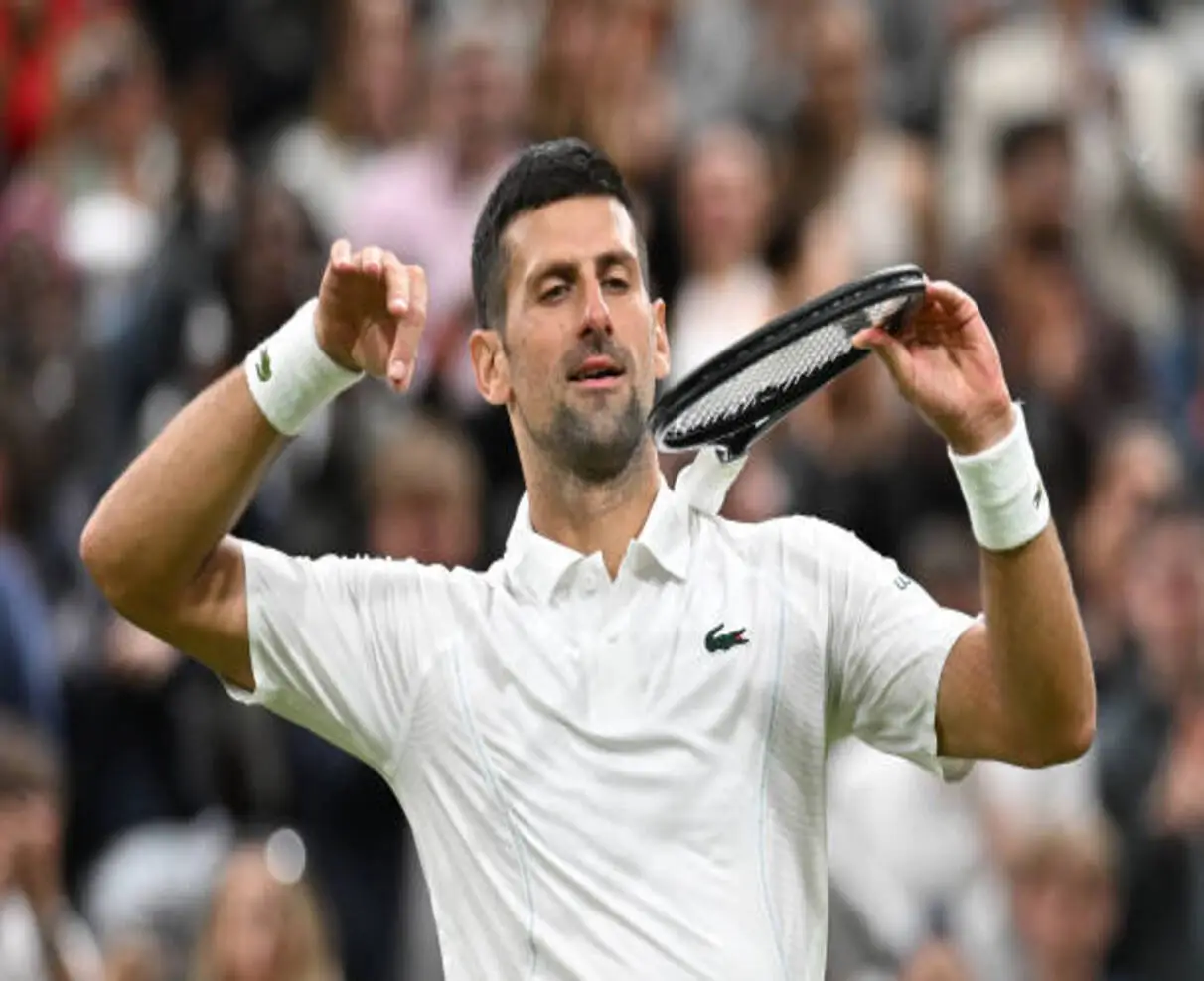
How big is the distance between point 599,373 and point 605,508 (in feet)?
0.77

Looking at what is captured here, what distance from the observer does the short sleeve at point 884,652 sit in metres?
4.61

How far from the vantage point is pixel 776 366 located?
4.70 meters

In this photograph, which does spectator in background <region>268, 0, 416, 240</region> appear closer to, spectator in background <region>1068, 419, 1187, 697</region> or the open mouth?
spectator in background <region>1068, 419, 1187, 697</region>

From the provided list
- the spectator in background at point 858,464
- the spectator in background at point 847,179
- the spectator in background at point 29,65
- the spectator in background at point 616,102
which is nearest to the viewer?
the spectator in background at point 858,464

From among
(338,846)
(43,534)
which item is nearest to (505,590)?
(338,846)

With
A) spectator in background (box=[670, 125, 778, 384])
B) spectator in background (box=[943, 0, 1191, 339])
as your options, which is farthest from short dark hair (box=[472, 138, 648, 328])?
spectator in background (box=[943, 0, 1191, 339])


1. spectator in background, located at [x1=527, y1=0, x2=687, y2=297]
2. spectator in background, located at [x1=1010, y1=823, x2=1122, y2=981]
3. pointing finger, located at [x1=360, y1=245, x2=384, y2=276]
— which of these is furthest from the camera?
spectator in background, located at [x1=527, y1=0, x2=687, y2=297]

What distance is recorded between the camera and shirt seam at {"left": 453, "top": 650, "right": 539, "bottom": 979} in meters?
4.61

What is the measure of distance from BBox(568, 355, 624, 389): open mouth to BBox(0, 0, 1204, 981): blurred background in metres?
3.39

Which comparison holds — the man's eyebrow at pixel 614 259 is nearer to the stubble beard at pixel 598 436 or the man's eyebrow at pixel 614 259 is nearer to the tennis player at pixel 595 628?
the tennis player at pixel 595 628

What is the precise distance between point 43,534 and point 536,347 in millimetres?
5252

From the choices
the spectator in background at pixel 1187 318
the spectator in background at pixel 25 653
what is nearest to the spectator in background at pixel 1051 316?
the spectator in background at pixel 1187 318

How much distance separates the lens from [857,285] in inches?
174

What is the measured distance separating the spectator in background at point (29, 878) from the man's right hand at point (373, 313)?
3.23m
